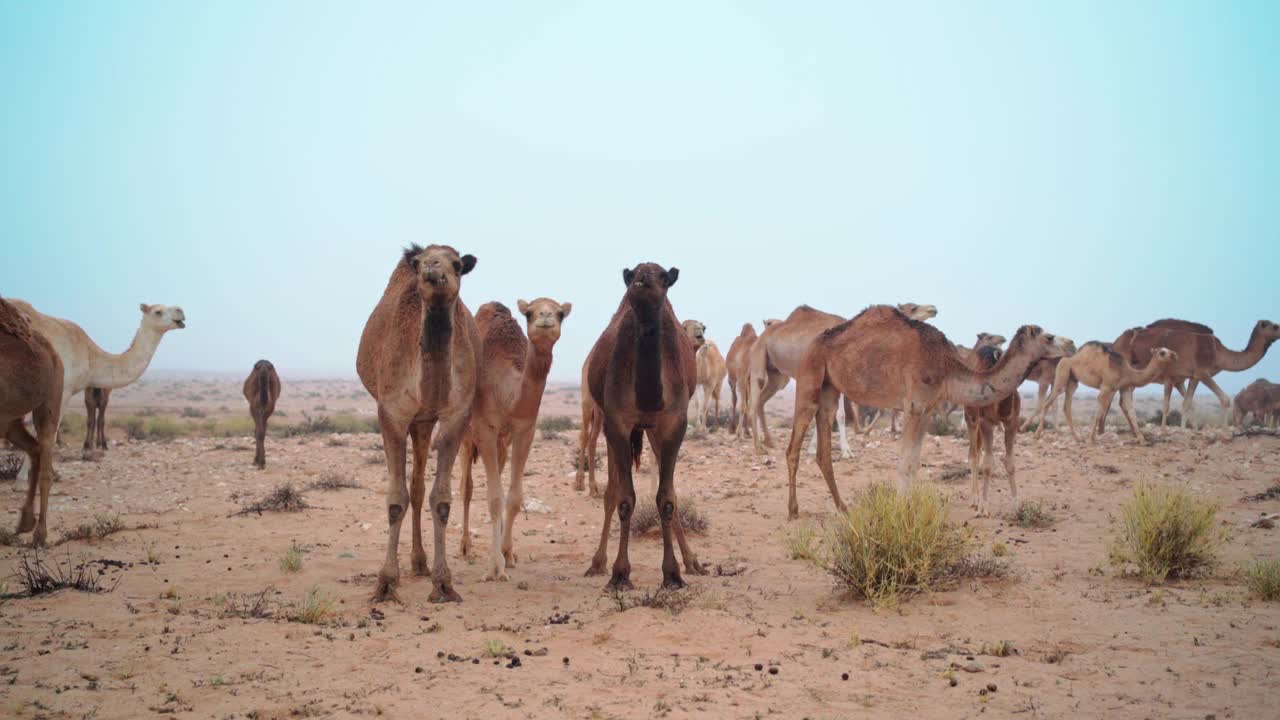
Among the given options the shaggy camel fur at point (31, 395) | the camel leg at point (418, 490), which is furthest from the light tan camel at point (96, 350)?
the camel leg at point (418, 490)

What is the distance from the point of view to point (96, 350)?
1492cm

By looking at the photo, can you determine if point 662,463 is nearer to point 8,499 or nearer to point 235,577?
point 235,577

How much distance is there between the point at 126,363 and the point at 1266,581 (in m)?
16.3

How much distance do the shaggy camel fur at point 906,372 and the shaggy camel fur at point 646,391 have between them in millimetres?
3694

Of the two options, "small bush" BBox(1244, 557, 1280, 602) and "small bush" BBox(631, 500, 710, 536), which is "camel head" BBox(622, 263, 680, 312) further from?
"small bush" BBox(1244, 557, 1280, 602)

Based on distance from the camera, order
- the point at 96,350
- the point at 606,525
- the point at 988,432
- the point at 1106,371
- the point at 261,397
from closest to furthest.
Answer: the point at 606,525, the point at 988,432, the point at 96,350, the point at 261,397, the point at 1106,371

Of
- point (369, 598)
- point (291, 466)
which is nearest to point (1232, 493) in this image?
point (369, 598)

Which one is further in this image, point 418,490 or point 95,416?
point 95,416

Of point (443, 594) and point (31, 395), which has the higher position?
point (31, 395)

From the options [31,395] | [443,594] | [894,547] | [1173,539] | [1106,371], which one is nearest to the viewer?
[894,547]

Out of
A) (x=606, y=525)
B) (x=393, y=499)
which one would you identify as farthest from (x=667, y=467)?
(x=393, y=499)

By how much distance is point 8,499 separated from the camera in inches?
481

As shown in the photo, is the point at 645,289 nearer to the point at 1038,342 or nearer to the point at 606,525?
the point at 606,525

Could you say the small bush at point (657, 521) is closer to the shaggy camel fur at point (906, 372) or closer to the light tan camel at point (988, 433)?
the shaggy camel fur at point (906, 372)
